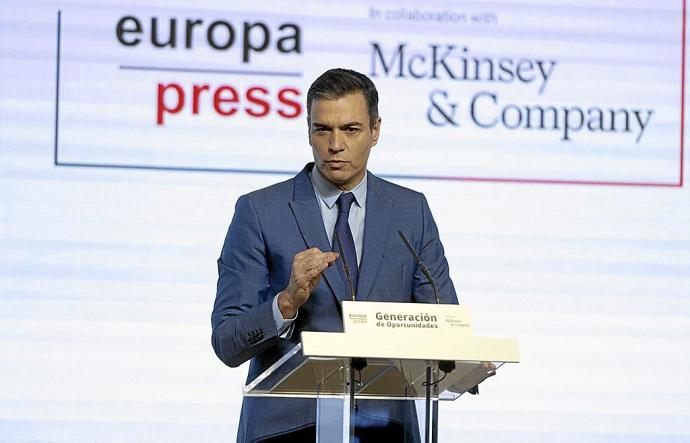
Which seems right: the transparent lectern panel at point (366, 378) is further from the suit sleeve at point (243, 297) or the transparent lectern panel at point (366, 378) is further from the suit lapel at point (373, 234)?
the suit lapel at point (373, 234)

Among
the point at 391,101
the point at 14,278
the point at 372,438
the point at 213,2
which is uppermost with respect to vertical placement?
the point at 213,2

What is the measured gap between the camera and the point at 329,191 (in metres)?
3.19

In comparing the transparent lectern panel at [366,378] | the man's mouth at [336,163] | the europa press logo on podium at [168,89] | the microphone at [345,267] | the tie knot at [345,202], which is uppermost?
the europa press logo on podium at [168,89]

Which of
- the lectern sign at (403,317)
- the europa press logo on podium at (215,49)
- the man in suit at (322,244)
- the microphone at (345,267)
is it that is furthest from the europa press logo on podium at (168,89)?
the lectern sign at (403,317)

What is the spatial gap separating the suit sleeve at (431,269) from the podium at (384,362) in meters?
0.45

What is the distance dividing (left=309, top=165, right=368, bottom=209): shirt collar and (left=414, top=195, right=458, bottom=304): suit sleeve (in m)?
0.18

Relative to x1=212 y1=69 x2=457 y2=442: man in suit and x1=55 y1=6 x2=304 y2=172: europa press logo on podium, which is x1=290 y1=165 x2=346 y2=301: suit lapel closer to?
x1=212 y1=69 x2=457 y2=442: man in suit

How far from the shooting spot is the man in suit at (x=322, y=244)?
9.64 ft

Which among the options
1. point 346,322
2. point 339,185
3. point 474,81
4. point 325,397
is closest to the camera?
point 346,322

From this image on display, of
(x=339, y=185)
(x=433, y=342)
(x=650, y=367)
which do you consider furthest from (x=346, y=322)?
(x=650, y=367)

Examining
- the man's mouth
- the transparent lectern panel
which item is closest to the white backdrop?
the man's mouth

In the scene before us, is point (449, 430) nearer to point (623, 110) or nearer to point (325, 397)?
point (623, 110)

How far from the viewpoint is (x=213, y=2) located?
181 inches

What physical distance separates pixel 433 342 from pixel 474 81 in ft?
7.57
